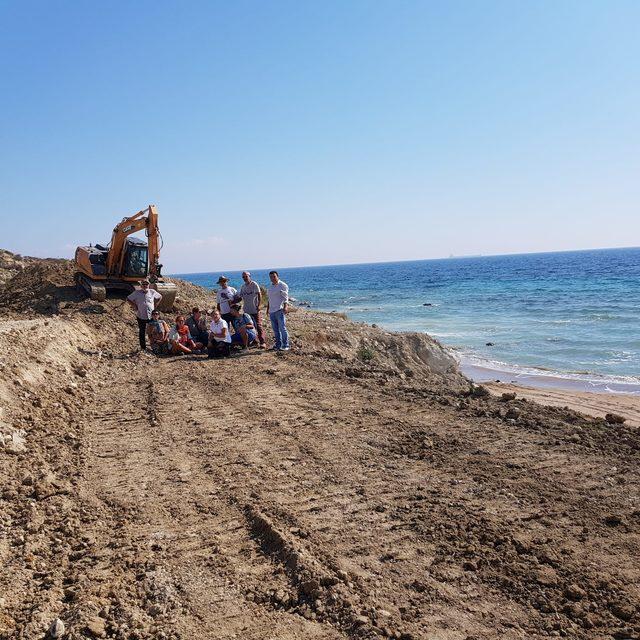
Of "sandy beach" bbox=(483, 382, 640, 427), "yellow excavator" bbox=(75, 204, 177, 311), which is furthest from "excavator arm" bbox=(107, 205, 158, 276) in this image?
"sandy beach" bbox=(483, 382, 640, 427)

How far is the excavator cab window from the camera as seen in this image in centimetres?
1694

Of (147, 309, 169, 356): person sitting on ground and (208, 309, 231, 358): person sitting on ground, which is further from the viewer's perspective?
(147, 309, 169, 356): person sitting on ground

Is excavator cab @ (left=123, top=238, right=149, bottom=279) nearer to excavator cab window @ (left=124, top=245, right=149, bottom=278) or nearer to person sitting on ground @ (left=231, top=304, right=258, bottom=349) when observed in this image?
excavator cab window @ (left=124, top=245, right=149, bottom=278)

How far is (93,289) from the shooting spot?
51.9 feet

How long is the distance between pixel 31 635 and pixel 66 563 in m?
0.80

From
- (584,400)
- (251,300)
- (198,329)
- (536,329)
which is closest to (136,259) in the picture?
(198,329)

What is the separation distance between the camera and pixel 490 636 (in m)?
3.24

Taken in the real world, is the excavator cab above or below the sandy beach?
above

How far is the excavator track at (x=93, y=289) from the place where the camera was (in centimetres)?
1583

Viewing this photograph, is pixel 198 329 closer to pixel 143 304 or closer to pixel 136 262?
pixel 143 304

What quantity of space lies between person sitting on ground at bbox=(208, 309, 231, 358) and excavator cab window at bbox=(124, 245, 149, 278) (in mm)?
A: 5960

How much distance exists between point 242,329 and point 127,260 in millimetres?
5860

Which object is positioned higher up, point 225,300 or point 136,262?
point 136,262

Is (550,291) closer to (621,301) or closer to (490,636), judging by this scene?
(621,301)
